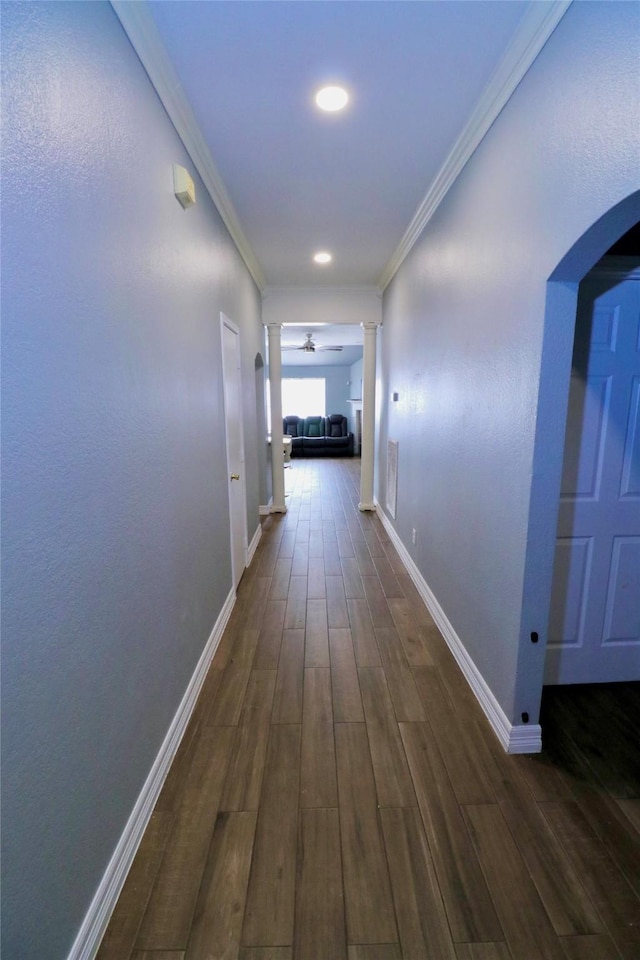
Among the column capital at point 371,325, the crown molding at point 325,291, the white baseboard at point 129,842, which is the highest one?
the crown molding at point 325,291

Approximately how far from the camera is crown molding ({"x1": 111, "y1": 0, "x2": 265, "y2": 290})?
133 centimetres

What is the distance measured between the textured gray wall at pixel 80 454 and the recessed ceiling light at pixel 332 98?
670 millimetres

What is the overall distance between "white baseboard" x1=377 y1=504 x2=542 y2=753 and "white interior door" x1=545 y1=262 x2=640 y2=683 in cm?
38

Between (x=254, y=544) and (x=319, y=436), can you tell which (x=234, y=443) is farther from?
(x=319, y=436)

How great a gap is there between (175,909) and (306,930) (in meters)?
0.39

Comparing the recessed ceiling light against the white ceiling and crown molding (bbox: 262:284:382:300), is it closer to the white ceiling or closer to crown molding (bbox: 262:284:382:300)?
the white ceiling

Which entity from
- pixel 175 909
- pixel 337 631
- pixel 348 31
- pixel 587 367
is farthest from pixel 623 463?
pixel 175 909

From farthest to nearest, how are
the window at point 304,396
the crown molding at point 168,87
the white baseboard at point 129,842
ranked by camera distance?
1. the window at point 304,396
2. the crown molding at point 168,87
3. the white baseboard at point 129,842

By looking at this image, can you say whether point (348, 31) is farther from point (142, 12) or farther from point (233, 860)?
point (233, 860)

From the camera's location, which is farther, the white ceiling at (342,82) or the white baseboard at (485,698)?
the white baseboard at (485,698)

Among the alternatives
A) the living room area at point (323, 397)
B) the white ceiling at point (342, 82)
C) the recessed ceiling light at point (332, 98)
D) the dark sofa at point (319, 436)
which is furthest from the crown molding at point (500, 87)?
the dark sofa at point (319, 436)

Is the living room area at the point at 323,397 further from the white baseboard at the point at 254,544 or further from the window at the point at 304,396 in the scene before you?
the white baseboard at the point at 254,544

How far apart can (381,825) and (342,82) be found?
114 inches

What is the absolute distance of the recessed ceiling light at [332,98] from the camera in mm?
1782
